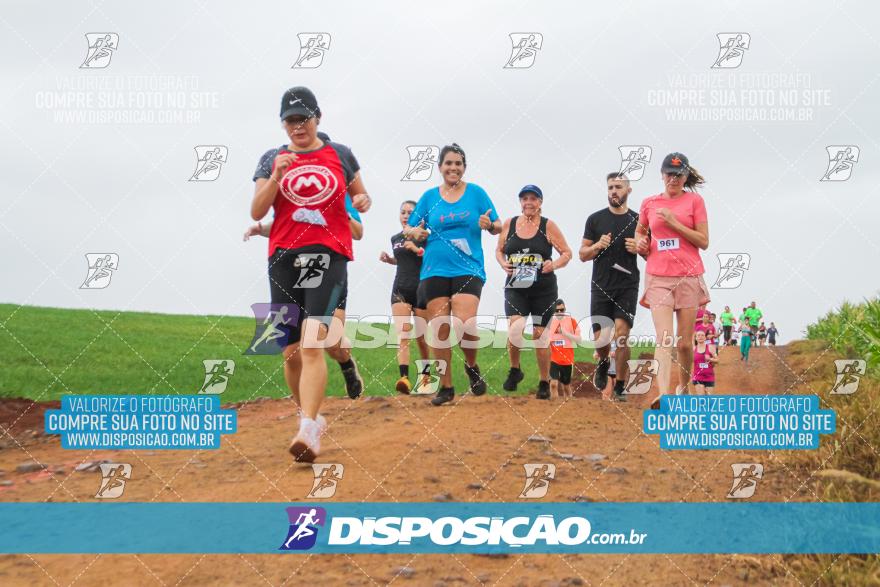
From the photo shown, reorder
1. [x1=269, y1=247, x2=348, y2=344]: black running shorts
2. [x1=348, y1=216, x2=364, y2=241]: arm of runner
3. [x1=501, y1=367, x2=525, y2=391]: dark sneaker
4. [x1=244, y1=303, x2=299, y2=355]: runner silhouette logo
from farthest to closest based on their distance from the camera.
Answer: [x1=501, y1=367, x2=525, y2=391]: dark sneaker < [x1=348, y1=216, x2=364, y2=241]: arm of runner < [x1=244, y1=303, x2=299, y2=355]: runner silhouette logo < [x1=269, y1=247, x2=348, y2=344]: black running shorts

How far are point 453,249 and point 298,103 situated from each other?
2.53 m

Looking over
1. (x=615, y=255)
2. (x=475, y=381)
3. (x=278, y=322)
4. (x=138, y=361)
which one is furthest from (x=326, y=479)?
(x=138, y=361)

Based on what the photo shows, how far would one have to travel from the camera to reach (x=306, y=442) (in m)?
5.65

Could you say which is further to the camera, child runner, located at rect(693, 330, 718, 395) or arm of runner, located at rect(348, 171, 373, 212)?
child runner, located at rect(693, 330, 718, 395)

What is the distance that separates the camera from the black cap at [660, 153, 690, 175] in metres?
7.50

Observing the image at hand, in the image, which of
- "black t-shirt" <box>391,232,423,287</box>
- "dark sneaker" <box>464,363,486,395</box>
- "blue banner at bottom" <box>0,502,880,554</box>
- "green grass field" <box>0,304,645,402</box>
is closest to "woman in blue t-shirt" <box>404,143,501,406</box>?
"dark sneaker" <box>464,363,486,395</box>

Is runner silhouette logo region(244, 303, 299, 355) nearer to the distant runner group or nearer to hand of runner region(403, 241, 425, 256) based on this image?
the distant runner group

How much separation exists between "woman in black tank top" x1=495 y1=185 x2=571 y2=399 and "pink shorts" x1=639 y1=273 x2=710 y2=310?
1321 mm

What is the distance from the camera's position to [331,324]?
19.8 feet

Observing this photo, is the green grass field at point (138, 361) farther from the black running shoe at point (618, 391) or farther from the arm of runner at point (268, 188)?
the arm of runner at point (268, 188)

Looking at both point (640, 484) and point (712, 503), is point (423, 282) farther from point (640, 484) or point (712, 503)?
point (712, 503)

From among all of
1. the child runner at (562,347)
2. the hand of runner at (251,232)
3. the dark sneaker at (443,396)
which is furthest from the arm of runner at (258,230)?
the child runner at (562,347)

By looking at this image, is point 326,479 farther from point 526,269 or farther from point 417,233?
point 526,269

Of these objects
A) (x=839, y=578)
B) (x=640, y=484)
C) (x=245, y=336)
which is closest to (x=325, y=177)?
(x=640, y=484)
